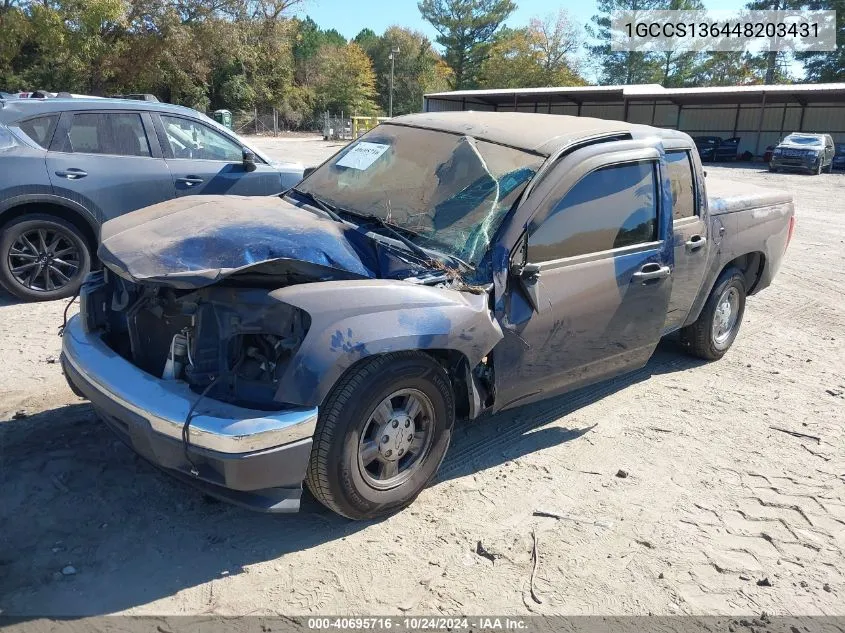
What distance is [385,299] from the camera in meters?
2.94

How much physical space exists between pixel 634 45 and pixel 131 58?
4022 centimetres

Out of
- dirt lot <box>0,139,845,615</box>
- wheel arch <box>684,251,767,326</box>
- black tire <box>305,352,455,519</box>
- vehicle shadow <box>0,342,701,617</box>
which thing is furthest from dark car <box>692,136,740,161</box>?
black tire <box>305,352,455,519</box>

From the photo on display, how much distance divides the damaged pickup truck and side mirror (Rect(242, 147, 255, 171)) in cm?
228

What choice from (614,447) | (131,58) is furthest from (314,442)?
(131,58)

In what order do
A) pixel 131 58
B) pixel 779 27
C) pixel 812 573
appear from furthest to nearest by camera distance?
pixel 779 27, pixel 131 58, pixel 812 573

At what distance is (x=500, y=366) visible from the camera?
11.3ft

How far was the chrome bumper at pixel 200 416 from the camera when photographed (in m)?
2.62

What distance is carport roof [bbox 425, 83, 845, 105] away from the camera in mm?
33875

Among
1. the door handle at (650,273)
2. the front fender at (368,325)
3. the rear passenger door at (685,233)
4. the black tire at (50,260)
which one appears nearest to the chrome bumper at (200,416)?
the front fender at (368,325)

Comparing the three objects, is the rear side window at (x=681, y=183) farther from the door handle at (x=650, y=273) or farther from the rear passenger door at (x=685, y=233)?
the door handle at (x=650, y=273)

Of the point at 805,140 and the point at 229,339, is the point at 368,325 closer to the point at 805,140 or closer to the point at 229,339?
the point at 229,339

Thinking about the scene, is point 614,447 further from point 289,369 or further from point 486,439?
point 289,369

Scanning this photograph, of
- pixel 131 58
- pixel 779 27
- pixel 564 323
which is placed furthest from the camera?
pixel 779 27

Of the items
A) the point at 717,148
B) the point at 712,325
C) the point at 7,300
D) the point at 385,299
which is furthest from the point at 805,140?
the point at 385,299
